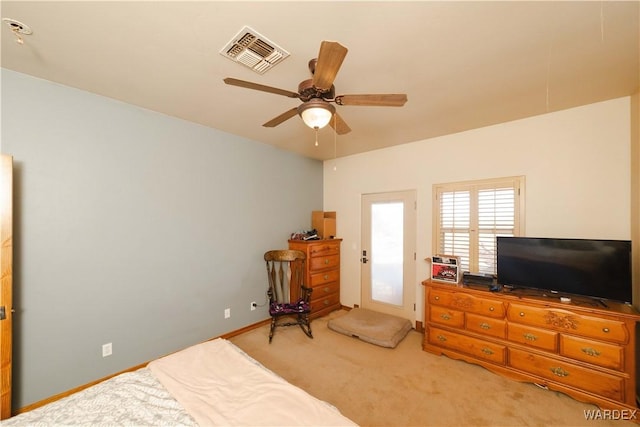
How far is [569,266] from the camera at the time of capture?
7.70 feet

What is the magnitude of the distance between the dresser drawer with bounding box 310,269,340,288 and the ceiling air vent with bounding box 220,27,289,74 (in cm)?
303

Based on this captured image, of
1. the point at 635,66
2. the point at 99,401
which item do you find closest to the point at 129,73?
the point at 99,401

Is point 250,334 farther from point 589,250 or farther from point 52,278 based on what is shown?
point 589,250

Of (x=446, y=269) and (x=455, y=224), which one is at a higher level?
(x=455, y=224)

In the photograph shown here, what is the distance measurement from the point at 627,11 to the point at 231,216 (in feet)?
12.4

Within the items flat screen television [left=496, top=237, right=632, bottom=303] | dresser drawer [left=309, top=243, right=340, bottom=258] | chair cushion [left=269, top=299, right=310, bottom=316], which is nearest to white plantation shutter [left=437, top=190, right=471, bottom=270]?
flat screen television [left=496, top=237, right=632, bottom=303]

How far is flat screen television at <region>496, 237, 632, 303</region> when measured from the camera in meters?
2.15

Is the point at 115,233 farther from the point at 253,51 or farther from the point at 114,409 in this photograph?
the point at 253,51

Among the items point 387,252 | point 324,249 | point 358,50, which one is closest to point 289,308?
point 324,249

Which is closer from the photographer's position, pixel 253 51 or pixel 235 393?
pixel 235 393

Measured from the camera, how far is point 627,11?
4.66ft

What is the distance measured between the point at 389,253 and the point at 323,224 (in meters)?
1.24

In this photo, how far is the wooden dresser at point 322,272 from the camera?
3965 millimetres

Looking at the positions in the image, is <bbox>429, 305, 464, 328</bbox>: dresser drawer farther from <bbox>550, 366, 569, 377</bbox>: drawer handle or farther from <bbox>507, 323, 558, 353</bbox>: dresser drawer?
<bbox>550, 366, 569, 377</bbox>: drawer handle
